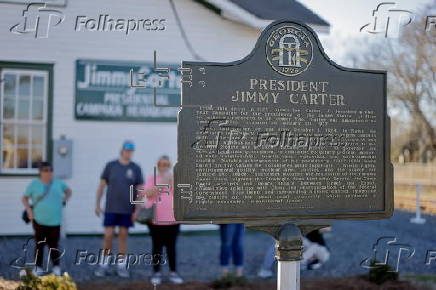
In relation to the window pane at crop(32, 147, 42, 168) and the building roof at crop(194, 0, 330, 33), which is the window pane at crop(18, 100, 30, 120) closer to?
the window pane at crop(32, 147, 42, 168)

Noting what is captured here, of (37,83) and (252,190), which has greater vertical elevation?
(37,83)

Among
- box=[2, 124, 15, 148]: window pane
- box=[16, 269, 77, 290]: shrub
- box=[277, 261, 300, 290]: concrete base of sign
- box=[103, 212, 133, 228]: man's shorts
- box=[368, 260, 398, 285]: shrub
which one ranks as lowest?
box=[368, 260, 398, 285]: shrub

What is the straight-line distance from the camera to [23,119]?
10.2m

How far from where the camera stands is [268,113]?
4.60 meters

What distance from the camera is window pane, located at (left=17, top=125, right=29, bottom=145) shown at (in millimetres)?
10250

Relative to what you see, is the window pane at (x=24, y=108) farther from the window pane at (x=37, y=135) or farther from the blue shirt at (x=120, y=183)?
the blue shirt at (x=120, y=183)

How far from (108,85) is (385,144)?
6744mm

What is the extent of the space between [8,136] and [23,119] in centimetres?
44

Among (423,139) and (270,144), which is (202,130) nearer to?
(270,144)

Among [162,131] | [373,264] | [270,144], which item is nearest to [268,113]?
[270,144]

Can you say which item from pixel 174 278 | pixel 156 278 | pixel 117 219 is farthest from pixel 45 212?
pixel 174 278

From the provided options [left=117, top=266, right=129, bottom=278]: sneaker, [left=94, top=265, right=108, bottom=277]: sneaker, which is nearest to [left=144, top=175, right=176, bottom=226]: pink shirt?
[left=117, top=266, right=129, bottom=278]: sneaker

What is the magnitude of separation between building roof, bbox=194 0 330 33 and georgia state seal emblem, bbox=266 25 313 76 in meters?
5.09

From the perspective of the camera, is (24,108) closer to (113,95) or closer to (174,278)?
(113,95)
